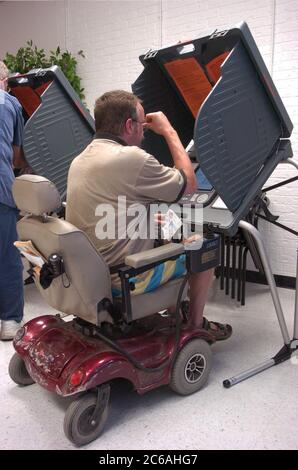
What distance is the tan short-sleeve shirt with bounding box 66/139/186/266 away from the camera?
6.11 ft

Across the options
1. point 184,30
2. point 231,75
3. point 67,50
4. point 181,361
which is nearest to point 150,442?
point 181,361

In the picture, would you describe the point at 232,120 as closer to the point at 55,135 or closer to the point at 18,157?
the point at 55,135

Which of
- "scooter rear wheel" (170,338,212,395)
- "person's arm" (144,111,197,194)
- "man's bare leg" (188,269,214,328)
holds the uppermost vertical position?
"person's arm" (144,111,197,194)

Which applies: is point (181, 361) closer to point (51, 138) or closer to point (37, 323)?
point (37, 323)

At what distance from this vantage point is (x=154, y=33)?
3.98m

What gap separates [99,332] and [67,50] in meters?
3.78

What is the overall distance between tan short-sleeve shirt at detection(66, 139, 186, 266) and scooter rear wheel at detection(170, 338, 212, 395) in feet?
1.89

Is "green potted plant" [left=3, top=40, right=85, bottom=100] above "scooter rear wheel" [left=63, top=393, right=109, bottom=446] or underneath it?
above

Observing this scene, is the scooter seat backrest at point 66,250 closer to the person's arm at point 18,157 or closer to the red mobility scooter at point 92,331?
the red mobility scooter at point 92,331

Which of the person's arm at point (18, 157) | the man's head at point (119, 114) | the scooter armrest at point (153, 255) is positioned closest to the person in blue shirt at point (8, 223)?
the person's arm at point (18, 157)

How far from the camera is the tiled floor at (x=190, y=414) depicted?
1.85 metres

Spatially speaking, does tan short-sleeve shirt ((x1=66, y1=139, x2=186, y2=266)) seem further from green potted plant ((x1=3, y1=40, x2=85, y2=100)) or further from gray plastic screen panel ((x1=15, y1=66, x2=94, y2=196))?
green potted plant ((x1=3, y1=40, x2=85, y2=100))

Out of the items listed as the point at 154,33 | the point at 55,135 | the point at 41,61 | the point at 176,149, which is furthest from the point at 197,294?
the point at 41,61

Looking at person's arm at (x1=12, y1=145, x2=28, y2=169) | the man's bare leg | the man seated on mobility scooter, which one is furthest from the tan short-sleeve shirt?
person's arm at (x1=12, y1=145, x2=28, y2=169)
